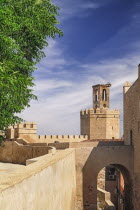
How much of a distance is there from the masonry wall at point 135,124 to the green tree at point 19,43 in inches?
346

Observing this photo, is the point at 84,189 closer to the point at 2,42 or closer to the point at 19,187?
the point at 2,42

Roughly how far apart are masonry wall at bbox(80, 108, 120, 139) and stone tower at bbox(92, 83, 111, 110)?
10.6 meters

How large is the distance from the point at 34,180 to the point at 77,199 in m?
15.7

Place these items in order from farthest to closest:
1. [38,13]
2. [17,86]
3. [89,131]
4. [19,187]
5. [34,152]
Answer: [89,131] < [34,152] < [38,13] < [17,86] < [19,187]

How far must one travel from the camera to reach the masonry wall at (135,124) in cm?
2069

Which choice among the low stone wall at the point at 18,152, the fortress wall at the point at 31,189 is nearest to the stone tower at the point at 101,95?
the low stone wall at the point at 18,152

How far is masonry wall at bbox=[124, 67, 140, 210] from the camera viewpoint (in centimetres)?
2069

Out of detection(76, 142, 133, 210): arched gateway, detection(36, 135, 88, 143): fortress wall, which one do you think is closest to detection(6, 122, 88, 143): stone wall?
detection(36, 135, 88, 143): fortress wall

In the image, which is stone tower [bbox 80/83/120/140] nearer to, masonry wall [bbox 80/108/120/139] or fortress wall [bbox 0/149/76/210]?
masonry wall [bbox 80/108/120/139]

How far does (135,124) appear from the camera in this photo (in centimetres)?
2161

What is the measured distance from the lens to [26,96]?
1408 centimetres

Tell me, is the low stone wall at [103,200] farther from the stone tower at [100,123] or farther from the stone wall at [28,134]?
the stone tower at [100,123]

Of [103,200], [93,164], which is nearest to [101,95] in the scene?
[103,200]

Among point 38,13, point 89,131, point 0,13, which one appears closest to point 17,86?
point 0,13
